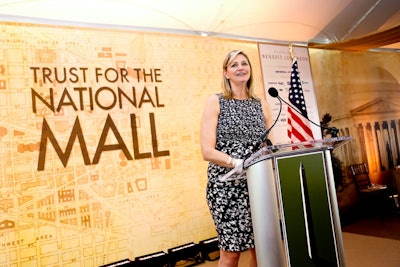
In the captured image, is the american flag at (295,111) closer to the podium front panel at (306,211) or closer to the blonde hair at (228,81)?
the blonde hair at (228,81)

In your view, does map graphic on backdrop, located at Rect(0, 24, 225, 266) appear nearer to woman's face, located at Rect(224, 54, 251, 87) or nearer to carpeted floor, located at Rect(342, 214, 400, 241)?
woman's face, located at Rect(224, 54, 251, 87)

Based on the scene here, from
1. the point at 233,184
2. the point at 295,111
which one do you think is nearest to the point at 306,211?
the point at 233,184

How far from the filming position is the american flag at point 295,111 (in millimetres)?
4656

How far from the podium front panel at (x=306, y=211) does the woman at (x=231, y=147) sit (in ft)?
1.12

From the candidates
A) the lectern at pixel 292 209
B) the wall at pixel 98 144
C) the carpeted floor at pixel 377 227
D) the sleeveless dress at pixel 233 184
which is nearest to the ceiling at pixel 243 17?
the wall at pixel 98 144

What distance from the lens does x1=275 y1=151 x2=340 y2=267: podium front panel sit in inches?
51.9

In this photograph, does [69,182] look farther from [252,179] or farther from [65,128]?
[252,179]

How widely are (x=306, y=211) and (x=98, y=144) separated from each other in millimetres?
2489

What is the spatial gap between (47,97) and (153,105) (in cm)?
108

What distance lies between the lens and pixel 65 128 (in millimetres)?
3230

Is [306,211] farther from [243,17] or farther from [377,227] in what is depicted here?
[377,227]

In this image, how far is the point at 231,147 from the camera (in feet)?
5.91

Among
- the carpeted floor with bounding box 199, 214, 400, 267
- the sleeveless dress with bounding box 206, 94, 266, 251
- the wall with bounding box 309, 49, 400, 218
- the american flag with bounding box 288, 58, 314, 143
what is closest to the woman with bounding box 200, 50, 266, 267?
the sleeveless dress with bounding box 206, 94, 266, 251

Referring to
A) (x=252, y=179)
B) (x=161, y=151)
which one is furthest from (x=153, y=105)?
(x=252, y=179)
